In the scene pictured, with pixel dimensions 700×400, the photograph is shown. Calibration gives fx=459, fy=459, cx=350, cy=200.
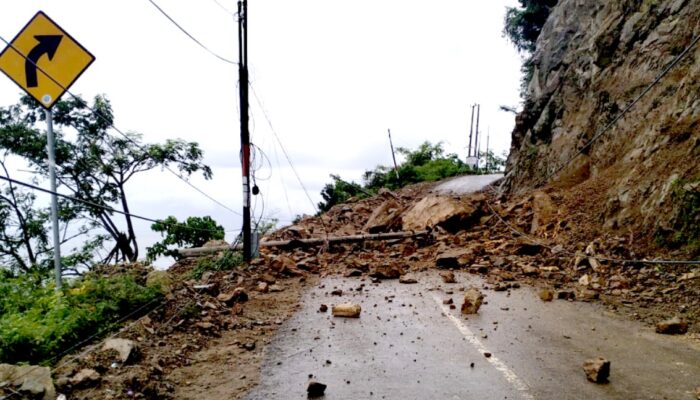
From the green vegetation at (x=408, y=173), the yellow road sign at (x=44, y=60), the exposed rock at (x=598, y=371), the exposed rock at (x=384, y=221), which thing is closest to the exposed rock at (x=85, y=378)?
the yellow road sign at (x=44, y=60)

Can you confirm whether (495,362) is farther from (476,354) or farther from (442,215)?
(442,215)

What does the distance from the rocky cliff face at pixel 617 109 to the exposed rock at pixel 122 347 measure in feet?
29.0

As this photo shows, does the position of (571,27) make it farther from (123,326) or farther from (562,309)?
(123,326)

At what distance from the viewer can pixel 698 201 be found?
7750mm

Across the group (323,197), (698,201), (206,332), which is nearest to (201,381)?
(206,332)

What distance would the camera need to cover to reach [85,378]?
418 cm

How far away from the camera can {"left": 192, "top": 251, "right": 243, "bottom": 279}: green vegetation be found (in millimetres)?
10391

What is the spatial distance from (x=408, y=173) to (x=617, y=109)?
69.1 feet

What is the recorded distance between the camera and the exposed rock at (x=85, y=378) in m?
4.14

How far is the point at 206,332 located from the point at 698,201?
8.15 meters

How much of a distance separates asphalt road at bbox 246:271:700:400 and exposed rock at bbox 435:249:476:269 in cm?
329

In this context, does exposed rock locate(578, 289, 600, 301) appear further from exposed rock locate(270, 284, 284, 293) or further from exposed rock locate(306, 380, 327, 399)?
exposed rock locate(270, 284, 284, 293)

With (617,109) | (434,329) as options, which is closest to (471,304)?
(434,329)

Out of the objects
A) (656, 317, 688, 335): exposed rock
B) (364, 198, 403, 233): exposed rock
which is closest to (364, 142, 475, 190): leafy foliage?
(364, 198, 403, 233): exposed rock
